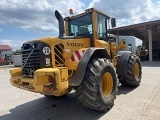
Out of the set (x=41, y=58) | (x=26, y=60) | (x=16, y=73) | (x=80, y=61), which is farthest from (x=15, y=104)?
(x=80, y=61)

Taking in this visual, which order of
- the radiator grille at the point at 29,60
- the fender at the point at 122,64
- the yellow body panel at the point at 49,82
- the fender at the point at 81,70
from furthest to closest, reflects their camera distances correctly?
the fender at the point at 122,64 < the radiator grille at the point at 29,60 < the fender at the point at 81,70 < the yellow body panel at the point at 49,82

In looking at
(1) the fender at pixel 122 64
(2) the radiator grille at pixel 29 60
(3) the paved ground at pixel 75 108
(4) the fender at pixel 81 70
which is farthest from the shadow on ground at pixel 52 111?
(1) the fender at pixel 122 64

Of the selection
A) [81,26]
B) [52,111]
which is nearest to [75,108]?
[52,111]

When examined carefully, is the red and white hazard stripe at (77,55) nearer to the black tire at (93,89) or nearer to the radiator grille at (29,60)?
the black tire at (93,89)

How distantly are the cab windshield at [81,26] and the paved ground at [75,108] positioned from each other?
2.06 m

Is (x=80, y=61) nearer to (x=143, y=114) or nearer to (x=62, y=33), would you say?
(x=62, y=33)

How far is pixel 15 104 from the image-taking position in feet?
19.0

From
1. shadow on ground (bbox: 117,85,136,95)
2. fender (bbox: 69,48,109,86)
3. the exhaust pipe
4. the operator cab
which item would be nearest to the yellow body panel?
fender (bbox: 69,48,109,86)

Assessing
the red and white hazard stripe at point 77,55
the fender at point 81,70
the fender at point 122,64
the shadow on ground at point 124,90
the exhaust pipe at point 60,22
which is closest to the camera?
the fender at point 81,70

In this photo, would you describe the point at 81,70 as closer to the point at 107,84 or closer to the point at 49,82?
the point at 49,82

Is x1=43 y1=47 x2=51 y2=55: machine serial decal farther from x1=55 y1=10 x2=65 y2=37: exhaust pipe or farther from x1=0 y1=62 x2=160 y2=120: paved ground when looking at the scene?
x1=0 y1=62 x2=160 y2=120: paved ground

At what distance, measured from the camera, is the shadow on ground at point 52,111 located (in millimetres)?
4459

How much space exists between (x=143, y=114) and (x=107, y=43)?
248cm

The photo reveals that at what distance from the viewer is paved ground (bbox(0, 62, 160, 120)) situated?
14.2 ft
